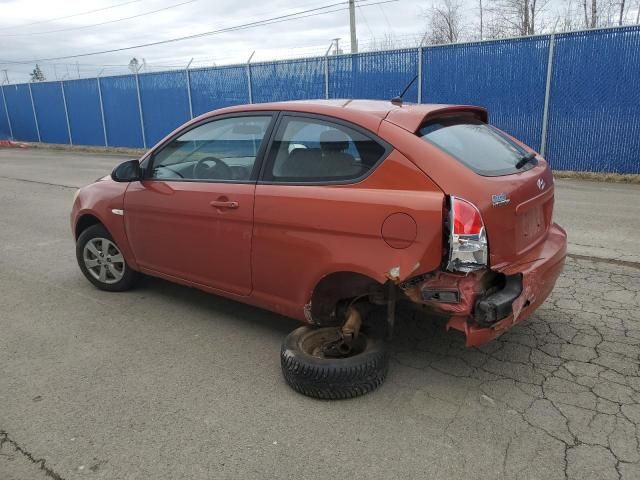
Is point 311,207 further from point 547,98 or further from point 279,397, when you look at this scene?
point 547,98

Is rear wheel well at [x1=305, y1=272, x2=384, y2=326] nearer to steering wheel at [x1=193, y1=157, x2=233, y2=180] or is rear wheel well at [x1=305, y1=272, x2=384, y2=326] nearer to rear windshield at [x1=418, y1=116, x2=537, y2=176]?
rear windshield at [x1=418, y1=116, x2=537, y2=176]

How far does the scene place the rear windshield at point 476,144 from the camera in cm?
312

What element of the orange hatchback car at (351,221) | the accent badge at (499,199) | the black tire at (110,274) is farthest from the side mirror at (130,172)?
the accent badge at (499,199)

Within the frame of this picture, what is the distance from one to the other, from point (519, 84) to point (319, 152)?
10.3m

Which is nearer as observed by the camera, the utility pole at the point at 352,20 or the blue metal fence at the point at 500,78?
the blue metal fence at the point at 500,78

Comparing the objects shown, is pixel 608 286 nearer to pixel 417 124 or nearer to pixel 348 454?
pixel 417 124

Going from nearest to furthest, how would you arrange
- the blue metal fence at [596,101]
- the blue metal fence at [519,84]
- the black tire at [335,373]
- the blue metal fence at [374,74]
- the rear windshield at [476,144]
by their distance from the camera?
1. the black tire at [335,373]
2. the rear windshield at [476,144]
3. the blue metal fence at [596,101]
4. the blue metal fence at [519,84]
5. the blue metal fence at [374,74]

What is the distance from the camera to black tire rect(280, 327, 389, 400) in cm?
298

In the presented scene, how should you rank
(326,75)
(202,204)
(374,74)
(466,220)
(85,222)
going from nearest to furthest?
(466,220)
(202,204)
(85,222)
(374,74)
(326,75)

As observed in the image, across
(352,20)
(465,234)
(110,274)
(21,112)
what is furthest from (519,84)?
(21,112)

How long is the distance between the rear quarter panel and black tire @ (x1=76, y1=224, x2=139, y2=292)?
171 cm

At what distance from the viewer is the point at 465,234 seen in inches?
109

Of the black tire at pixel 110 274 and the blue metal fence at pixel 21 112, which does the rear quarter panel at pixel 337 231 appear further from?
the blue metal fence at pixel 21 112

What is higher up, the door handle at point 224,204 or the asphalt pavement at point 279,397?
the door handle at point 224,204
